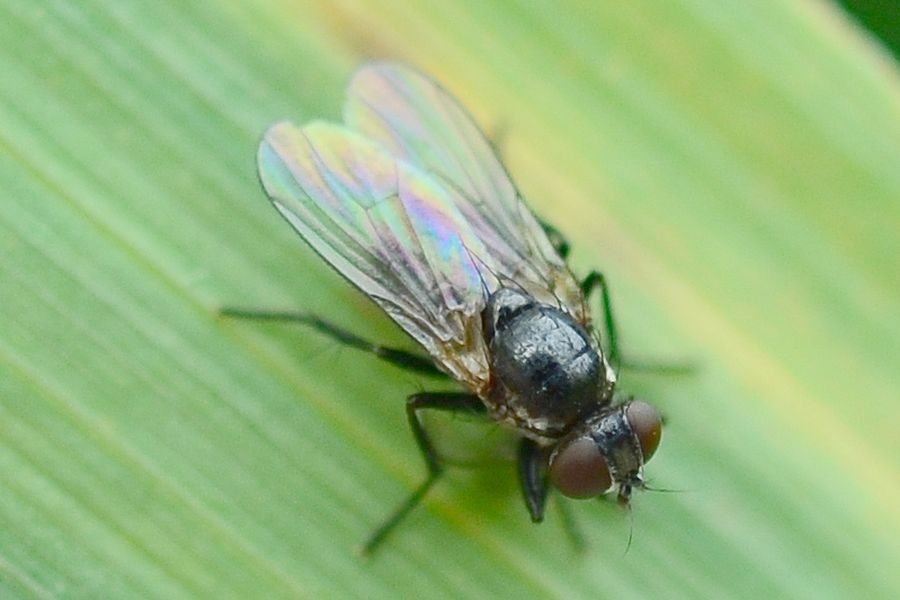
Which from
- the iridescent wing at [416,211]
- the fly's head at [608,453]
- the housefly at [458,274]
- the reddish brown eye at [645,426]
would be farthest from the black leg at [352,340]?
the reddish brown eye at [645,426]

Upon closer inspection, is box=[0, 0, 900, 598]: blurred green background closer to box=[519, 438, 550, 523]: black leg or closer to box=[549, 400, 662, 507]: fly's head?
box=[519, 438, 550, 523]: black leg

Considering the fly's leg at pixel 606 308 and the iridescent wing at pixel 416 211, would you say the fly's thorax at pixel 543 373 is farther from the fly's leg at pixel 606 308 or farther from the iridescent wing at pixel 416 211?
the fly's leg at pixel 606 308

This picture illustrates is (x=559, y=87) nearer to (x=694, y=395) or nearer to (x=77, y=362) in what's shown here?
(x=694, y=395)

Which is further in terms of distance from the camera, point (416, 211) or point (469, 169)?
point (469, 169)

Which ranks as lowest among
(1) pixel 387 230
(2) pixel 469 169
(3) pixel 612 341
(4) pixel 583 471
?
(4) pixel 583 471

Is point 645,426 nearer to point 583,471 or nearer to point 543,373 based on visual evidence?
point 583,471

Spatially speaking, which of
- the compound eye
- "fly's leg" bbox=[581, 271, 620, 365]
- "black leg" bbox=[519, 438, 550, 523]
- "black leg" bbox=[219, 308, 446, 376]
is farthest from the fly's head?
"black leg" bbox=[219, 308, 446, 376]

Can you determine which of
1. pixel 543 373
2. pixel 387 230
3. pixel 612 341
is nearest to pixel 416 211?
pixel 387 230
